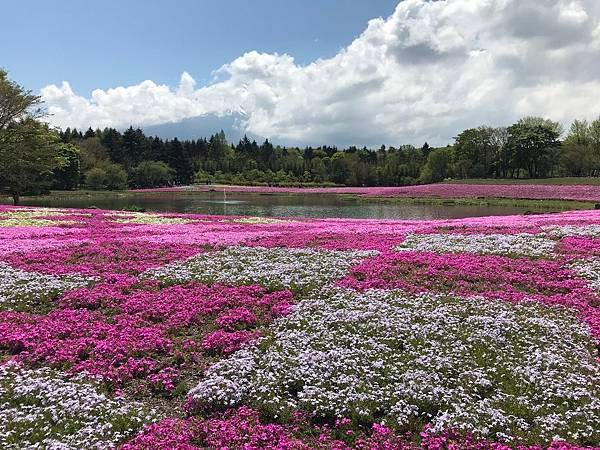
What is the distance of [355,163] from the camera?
552ft

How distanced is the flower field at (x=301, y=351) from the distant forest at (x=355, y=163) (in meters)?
119

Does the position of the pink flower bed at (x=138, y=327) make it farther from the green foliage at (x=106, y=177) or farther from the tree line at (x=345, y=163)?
the green foliage at (x=106, y=177)

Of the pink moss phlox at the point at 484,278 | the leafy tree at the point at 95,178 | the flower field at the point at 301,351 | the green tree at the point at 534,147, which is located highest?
the green tree at the point at 534,147

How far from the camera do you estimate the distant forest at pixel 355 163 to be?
130 metres

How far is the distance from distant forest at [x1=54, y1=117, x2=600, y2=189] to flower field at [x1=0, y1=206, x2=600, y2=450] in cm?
11873

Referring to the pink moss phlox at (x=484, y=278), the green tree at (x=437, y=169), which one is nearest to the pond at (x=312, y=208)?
the pink moss phlox at (x=484, y=278)

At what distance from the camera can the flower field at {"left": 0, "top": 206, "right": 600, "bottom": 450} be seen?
8.22 metres

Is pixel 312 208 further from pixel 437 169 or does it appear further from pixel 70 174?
pixel 437 169

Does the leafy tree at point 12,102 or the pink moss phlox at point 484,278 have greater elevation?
the leafy tree at point 12,102

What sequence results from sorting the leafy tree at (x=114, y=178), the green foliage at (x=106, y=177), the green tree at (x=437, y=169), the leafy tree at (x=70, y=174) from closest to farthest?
the leafy tree at (x=70, y=174), the green foliage at (x=106, y=177), the leafy tree at (x=114, y=178), the green tree at (x=437, y=169)

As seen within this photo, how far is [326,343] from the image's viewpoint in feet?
38.1

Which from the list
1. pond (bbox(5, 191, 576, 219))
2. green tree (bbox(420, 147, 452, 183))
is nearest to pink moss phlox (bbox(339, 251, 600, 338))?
pond (bbox(5, 191, 576, 219))

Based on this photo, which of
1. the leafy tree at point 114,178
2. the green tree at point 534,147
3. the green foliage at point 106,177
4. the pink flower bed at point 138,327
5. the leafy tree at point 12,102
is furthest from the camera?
the leafy tree at point 114,178

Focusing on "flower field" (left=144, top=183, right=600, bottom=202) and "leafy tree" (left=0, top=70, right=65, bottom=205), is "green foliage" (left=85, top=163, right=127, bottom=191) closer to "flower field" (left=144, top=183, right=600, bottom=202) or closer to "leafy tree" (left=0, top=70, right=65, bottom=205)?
"leafy tree" (left=0, top=70, right=65, bottom=205)
